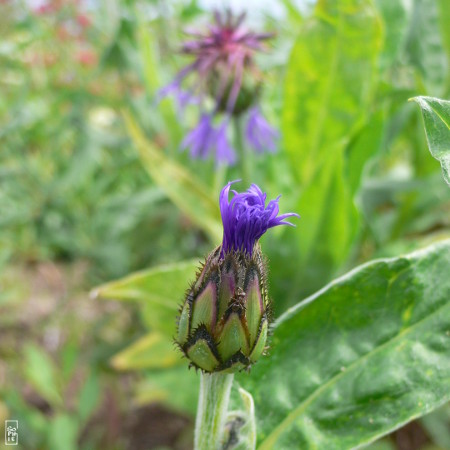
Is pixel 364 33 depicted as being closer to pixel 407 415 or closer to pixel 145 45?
pixel 145 45

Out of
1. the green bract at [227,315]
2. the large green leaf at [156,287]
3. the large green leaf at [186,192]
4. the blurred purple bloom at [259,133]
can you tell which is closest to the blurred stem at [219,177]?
the blurred purple bloom at [259,133]

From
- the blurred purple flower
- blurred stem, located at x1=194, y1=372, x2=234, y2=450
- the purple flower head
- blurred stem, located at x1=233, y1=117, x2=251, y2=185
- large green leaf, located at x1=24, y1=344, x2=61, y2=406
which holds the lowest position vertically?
large green leaf, located at x1=24, y1=344, x2=61, y2=406

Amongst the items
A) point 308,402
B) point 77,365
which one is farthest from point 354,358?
point 77,365

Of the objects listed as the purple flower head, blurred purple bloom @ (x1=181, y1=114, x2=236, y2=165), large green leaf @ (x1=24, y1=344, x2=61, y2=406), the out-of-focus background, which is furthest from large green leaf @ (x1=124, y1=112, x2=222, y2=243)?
large green leaf @ (x1=24, y1=344, x2=61, y2=406)

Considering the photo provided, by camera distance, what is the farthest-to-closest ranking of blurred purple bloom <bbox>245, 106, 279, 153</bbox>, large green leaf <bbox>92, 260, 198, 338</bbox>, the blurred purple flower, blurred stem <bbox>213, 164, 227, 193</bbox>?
blurred stem <bbox>213, 164, 227, 193</bbox>, blurred purple bloom <bbox>245, 106, 279, 153</bbox>, the blurred purple flower, large green leaf <bbox>92, 260, 198, 338</bbox>

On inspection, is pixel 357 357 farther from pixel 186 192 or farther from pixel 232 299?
pixel 186 192

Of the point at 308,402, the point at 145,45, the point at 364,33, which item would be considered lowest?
the point at 308,402

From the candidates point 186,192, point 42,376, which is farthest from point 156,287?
point 42,376

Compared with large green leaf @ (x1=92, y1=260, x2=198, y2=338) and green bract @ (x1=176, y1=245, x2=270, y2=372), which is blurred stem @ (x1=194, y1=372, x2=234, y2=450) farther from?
large green leaf @ (x1=92, y1=260, x2=198, y2=338)
